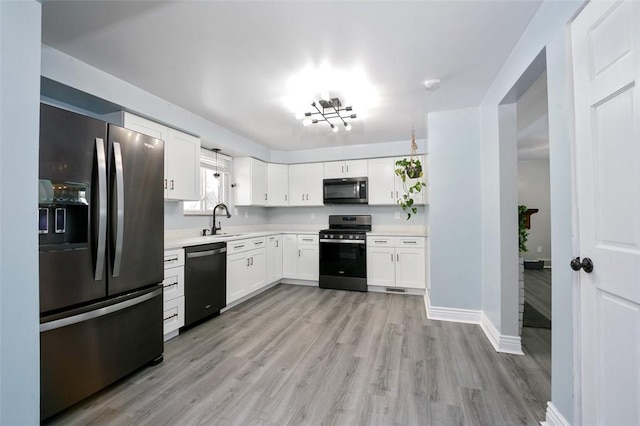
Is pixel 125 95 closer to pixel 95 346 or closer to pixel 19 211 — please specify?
pixel 19 211

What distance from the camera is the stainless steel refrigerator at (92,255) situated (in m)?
1.53

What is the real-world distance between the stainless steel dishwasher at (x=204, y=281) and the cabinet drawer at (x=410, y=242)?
249 cm

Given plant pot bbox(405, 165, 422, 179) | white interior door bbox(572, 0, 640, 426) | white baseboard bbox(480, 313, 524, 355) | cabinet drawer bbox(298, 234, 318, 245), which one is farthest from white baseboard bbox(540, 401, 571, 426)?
cabinet drawer bbox(298, 234, 318, 245)

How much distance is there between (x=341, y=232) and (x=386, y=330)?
72.8 inches

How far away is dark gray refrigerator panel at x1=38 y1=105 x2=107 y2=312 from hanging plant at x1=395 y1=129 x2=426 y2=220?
127 inches

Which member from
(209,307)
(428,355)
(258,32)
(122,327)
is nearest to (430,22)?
(258,32)

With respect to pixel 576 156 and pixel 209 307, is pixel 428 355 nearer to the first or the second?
pixel 576 156

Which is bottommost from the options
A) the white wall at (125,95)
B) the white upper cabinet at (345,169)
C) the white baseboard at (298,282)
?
the white baseboard at (298,282)

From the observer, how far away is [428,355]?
2.31 m

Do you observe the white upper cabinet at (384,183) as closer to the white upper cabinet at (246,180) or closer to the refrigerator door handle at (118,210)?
the white upper cabinet at (246,180)

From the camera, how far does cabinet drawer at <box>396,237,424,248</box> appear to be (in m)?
3.98

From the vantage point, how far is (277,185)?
4.96 m

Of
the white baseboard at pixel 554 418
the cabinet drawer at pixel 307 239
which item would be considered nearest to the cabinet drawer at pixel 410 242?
the cabinet drawer at pixel 307 239

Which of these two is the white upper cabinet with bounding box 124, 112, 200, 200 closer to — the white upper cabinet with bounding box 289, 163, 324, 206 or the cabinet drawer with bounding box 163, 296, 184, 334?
the cabinet drawer with bounding box 163, 296, 184, 334
